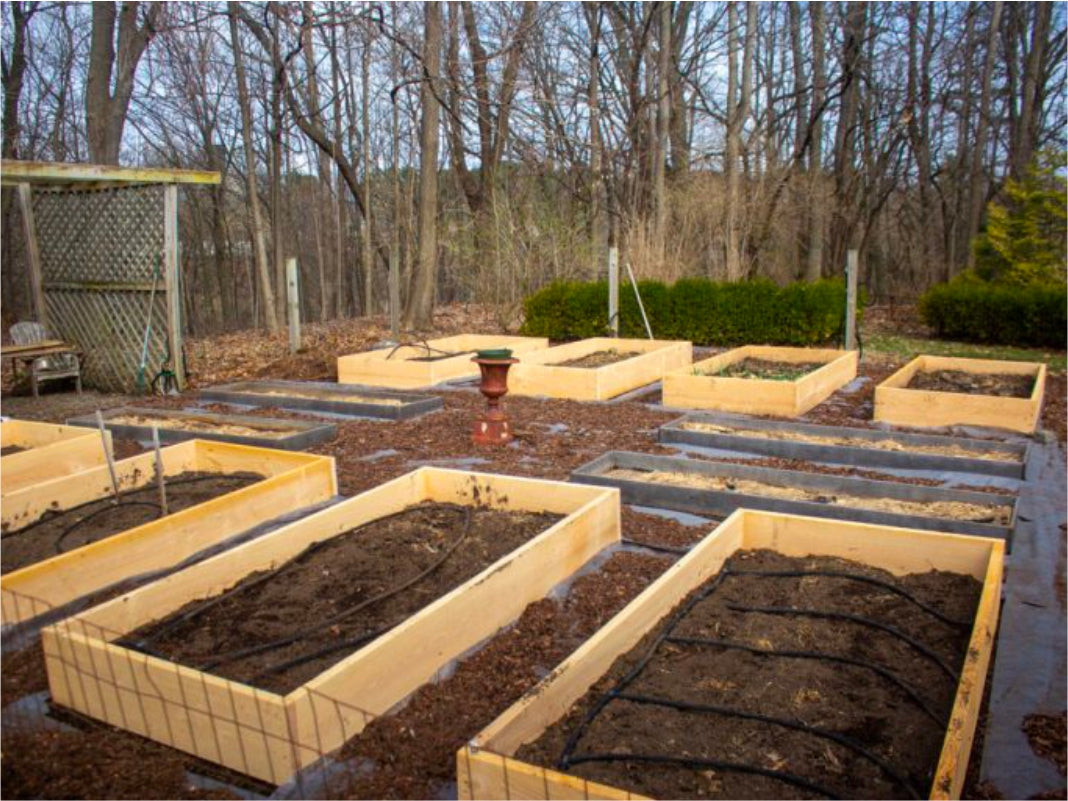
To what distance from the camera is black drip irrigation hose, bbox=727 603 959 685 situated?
2.73m

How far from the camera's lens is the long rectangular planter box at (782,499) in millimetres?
4059

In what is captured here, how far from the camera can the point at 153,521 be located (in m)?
4.04

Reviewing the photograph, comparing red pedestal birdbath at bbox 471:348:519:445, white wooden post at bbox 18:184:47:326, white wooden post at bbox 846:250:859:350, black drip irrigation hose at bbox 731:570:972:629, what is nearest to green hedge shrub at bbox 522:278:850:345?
white wooden post at bbox 846:250:859:350

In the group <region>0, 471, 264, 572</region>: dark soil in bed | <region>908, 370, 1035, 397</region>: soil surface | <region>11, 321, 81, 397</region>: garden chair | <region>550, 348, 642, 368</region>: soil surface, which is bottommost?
<region>0, 471, 264, 572</region>: dark soil in bed

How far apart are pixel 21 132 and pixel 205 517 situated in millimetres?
13785

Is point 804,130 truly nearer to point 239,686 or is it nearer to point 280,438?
point 280,438

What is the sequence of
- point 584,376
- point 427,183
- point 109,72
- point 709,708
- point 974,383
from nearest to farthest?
point 709,708, point 974,383, point 584,376, point 109,72, point 427,183

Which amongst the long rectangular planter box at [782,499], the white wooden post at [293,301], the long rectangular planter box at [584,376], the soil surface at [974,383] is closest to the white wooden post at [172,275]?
the white wooden post at [293,301]

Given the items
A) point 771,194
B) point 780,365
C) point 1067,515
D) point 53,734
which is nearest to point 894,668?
point 1067,515

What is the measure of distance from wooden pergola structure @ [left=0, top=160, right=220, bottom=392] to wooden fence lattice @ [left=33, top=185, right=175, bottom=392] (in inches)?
0.4

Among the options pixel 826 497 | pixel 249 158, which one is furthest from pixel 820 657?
pixel 249 158

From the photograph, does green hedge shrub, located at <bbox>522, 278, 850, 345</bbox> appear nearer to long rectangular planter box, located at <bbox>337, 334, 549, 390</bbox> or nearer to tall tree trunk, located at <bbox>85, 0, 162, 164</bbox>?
long rectangular planter box, located at <bbox>337, 334, 549, 390</bbox>

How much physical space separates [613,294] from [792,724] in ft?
29.9

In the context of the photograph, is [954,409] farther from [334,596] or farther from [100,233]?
[100,233]
